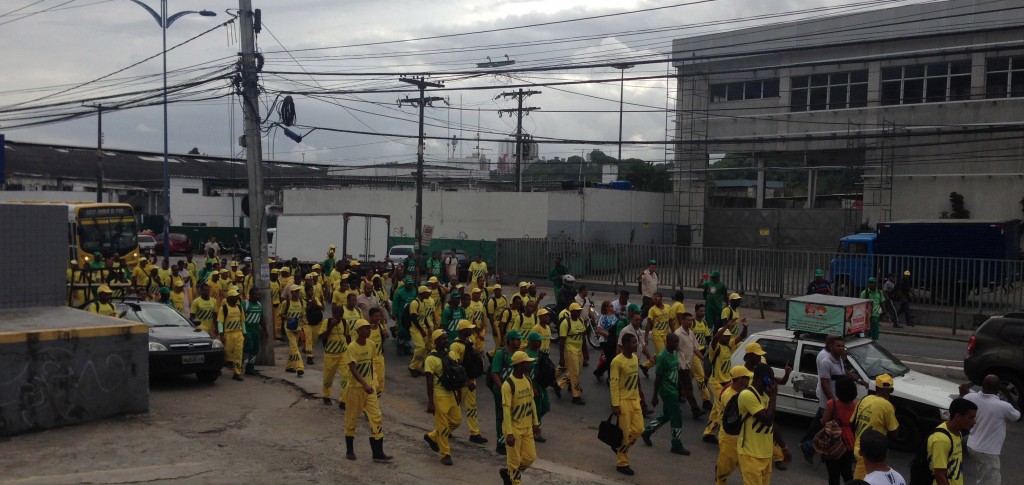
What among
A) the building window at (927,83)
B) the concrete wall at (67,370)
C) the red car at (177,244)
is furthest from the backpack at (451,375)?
the red car at (177,244)

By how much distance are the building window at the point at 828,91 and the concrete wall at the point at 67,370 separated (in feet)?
114

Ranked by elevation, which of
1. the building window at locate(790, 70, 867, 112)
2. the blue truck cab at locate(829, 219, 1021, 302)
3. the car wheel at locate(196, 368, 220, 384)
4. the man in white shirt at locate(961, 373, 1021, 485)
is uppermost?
the building window at locate(790, 70, 867, 112)

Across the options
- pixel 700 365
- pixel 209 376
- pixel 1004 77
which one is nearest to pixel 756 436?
pixel 700 365

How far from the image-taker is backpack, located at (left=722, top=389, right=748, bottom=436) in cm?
753

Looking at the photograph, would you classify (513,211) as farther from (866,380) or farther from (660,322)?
(866,380)

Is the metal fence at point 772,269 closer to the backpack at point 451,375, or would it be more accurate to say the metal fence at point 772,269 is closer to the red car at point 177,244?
the backpack at point 451,375

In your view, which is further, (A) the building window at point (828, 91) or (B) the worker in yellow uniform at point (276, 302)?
(A) the building window at point (828, 91)

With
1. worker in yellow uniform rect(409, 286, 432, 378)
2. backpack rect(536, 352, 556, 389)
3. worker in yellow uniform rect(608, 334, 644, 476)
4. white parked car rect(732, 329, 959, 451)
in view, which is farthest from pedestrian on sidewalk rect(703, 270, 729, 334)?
worker in yellow uniform rect(608, 334, 644, 476)

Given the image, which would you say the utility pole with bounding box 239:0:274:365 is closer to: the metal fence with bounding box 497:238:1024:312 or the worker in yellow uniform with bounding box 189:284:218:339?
the worker in yellow uniform with bounding box 189:284:218:339

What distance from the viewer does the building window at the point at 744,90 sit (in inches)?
1602

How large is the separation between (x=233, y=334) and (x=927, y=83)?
3337cm

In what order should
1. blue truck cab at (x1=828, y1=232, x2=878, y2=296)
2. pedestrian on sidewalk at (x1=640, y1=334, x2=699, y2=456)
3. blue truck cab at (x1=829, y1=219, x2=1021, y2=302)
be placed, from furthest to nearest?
blue truck cab at (x1=828, y1=232, x2=878, y2=296) < blue truck cab at (x1=829, y1=219, x2=1021, y2=302) < pedestrian on sidewalk at (x1=640, y1=334, x2=699, y2=456)

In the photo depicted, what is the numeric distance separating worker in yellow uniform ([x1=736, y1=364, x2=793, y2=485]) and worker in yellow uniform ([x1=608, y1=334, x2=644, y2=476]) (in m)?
1.74

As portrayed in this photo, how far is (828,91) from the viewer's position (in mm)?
39094
